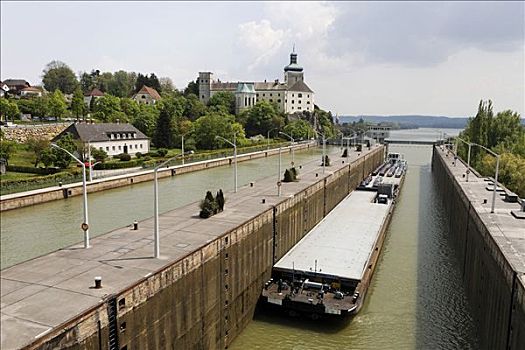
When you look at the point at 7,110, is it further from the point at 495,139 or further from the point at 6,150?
the point at 495,139

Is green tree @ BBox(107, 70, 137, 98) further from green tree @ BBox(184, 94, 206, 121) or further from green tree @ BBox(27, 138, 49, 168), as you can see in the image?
green tree @ BBox(27, 138, 49, 168)

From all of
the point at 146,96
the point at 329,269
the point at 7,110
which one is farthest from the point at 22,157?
the point at 146,96

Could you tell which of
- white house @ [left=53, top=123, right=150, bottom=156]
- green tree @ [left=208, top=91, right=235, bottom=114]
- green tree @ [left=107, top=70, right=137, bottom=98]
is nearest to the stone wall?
white house @ [left=53, top=123, right=150, bottom=156]

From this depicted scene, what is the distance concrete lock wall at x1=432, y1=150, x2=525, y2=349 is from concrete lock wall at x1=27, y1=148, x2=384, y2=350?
1028 cm

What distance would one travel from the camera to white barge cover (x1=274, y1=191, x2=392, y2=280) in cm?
2452

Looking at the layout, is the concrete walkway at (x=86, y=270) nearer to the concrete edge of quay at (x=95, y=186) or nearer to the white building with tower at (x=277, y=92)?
the concrete edge of quay at (x=95, y=186)

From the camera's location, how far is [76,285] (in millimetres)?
13930

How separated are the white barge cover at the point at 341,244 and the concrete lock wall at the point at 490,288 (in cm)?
555

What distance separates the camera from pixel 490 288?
19812 mm

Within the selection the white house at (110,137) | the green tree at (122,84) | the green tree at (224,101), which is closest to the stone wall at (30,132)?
the white house at (110,137)

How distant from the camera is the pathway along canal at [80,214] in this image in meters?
23.8

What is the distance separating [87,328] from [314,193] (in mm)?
25907

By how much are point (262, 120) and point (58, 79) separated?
6067 cm

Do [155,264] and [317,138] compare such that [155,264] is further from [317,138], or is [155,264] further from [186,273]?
[317,138]
